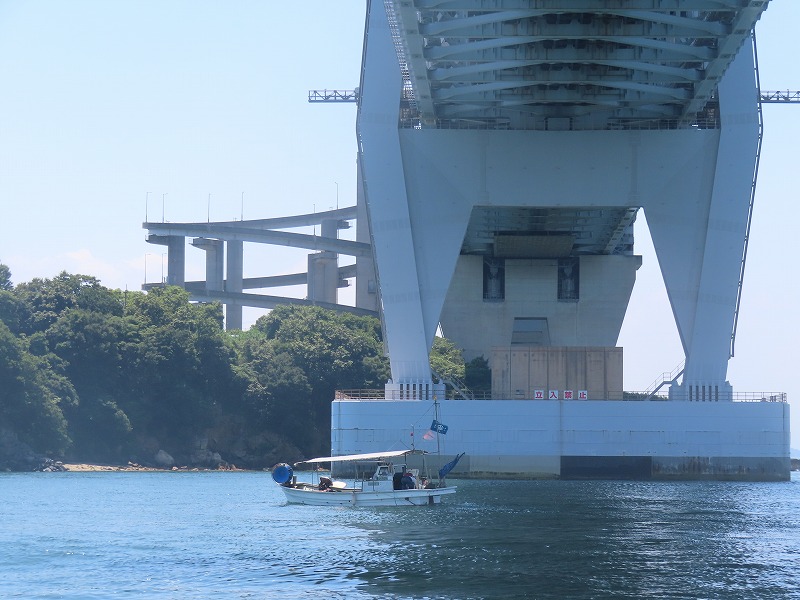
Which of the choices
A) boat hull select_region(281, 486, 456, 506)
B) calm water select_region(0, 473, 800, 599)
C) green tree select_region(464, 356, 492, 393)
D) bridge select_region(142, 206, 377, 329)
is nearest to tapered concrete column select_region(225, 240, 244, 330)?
bridge select_region(142, 206, 377, 329)

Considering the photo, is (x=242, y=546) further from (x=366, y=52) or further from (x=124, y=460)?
(x=124, y=460)

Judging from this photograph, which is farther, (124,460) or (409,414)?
(124,460)

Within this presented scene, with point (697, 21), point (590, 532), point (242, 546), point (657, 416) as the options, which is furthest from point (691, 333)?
point (242, 546)

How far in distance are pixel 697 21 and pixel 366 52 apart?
18700 millimetres

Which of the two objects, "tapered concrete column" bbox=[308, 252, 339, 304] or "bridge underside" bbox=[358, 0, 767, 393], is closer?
"bridge underside" bbox=[358, 0, 767, 393]

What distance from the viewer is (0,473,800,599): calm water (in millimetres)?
27594

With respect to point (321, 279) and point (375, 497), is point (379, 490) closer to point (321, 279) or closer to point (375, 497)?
point (375, 497)

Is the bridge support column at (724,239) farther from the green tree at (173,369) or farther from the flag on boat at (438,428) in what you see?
the green tree at (173,369)

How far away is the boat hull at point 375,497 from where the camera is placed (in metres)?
48.7

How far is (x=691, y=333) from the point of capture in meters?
65.7

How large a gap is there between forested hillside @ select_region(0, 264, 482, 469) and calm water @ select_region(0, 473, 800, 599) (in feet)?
87.7

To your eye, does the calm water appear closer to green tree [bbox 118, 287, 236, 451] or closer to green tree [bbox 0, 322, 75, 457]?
green tree [bbox 0, 322, 75, 457]

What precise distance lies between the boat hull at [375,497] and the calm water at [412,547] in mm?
1209

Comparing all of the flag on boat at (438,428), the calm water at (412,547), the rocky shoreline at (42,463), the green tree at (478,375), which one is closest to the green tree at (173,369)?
the rocky shoreline at (42,463)
